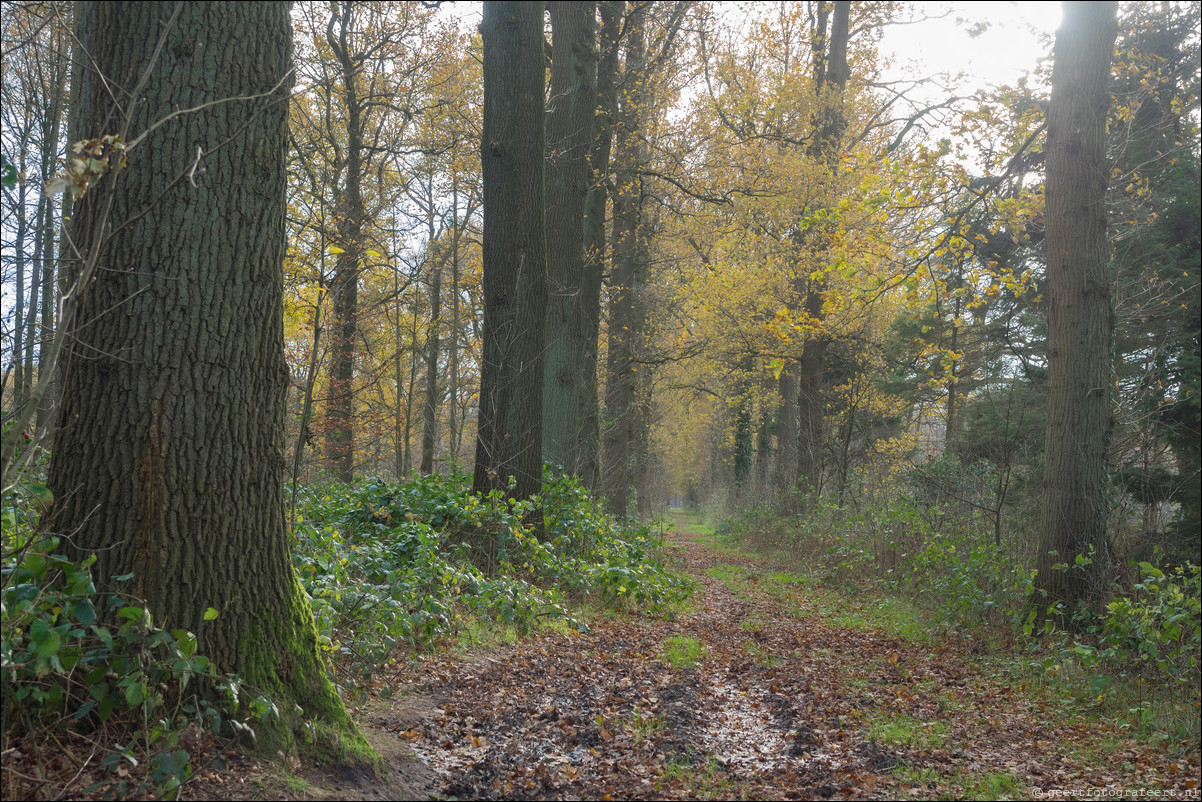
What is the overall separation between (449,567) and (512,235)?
12.8 ft

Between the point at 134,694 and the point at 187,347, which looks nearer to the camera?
the point at 134,694

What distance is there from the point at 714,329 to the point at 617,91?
703cm

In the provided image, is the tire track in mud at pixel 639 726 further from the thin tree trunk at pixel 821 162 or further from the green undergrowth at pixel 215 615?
the thin tree trunk at pixel 821 162

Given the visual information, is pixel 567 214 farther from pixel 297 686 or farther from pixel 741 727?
pixel 297 686

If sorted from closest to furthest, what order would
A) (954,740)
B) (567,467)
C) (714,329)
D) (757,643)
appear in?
(954,740) → (757,643) → (567,467) → (714,329)

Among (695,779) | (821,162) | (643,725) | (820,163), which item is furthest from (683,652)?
(821,162)

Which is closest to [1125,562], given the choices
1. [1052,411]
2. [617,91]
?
[1052,411]

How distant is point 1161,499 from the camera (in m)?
9.38

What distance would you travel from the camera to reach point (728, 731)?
4.82 metres

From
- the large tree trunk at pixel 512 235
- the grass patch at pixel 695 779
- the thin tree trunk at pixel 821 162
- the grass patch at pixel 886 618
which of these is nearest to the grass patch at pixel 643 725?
the grass patch at pixel 695 779

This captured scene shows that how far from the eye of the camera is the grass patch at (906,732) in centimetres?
456

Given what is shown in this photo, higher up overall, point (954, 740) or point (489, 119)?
point (489, 119)

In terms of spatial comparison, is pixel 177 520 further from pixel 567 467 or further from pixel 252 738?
pixel 567 467

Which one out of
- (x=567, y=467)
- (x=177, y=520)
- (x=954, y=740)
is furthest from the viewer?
(x=567, y=467)
